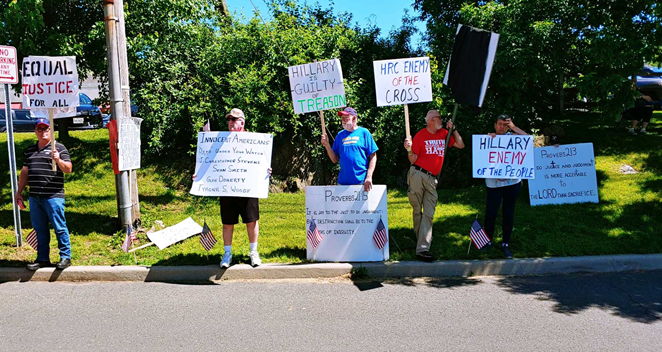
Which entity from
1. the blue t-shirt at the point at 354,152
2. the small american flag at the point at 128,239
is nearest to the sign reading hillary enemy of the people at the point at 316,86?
the blue t-shirt at the point at 354,152

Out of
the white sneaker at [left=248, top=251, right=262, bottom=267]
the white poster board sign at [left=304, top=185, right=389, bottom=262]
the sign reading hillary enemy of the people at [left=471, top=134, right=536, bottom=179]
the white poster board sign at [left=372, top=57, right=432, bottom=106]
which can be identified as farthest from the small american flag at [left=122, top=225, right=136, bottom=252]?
the sign reading hillary enemy of the people at [left=471, top=134, right=536, bottom=179]

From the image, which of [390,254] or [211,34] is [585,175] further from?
[211,34]

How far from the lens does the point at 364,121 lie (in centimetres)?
1043

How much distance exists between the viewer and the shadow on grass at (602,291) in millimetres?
4945

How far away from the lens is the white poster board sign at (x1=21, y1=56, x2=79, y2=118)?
632 centimetres

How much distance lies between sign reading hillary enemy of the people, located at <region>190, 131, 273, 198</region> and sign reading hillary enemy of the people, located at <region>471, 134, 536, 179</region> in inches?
105

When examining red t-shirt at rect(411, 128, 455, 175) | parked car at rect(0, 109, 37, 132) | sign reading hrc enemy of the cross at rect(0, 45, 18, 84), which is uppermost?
parked car at rect(0, 109, 37, 132)

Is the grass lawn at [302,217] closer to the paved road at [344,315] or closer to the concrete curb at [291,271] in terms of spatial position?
the concrete curb at [291,271]

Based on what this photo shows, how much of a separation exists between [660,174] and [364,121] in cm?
574

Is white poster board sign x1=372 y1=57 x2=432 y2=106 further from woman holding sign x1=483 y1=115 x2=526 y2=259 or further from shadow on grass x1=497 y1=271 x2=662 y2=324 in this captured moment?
shadow on grass x1=497 y1=271 x2=662 y2=324

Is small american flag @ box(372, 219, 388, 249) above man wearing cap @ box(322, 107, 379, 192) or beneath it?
beneath

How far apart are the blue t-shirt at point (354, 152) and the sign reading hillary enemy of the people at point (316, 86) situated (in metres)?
0.48

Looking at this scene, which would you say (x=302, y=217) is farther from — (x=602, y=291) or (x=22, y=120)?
(x=22, y=120)

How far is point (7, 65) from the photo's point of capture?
680 centimetres
